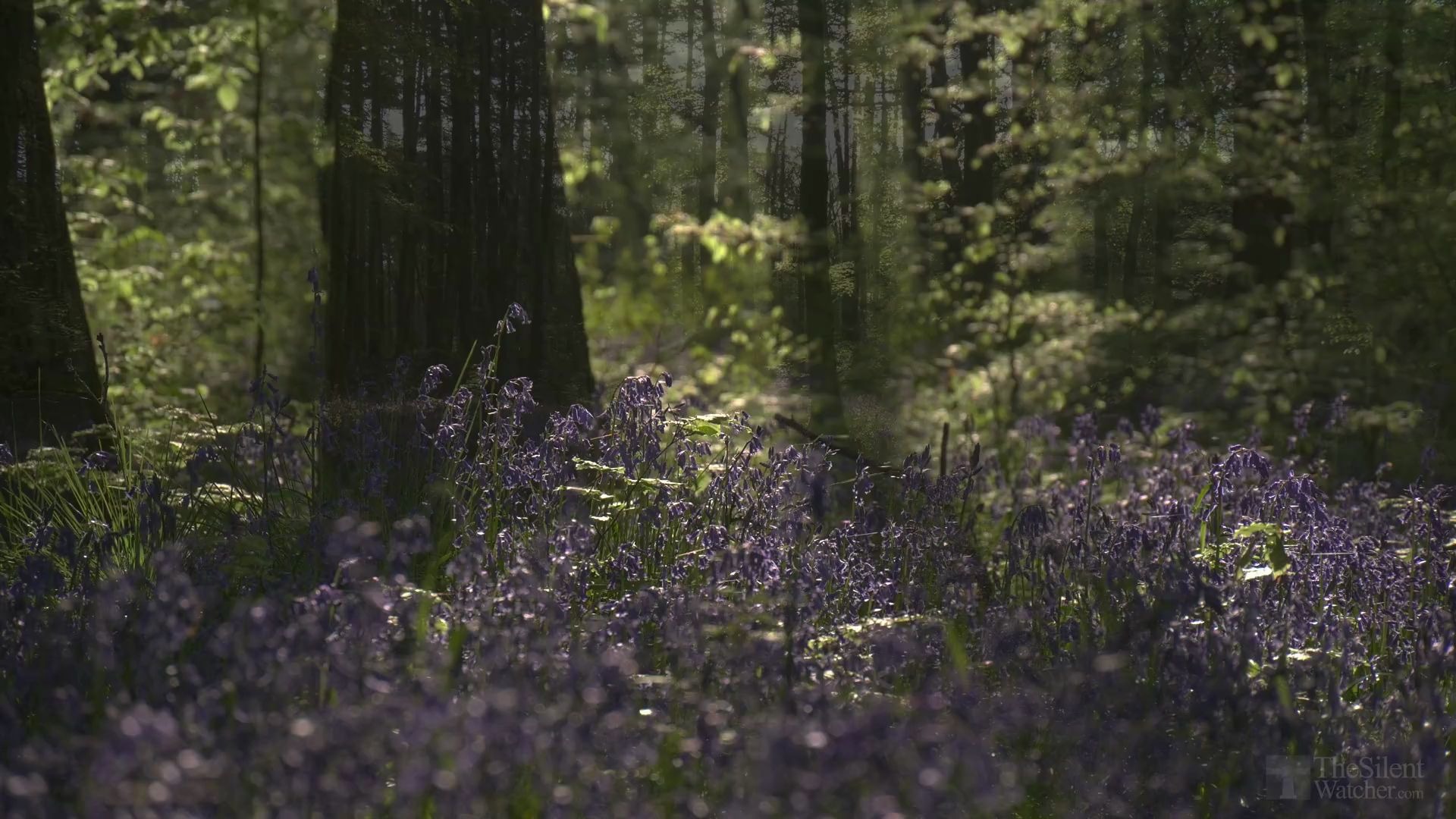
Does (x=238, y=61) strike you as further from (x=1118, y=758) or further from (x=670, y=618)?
(x=1118, y=758)

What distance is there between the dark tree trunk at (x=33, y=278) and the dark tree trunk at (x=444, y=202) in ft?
4.03

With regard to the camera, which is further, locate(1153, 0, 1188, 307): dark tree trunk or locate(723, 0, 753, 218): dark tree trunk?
locate(723, 0, 753, 218): dark tree trunk

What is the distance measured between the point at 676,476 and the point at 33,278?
330cm

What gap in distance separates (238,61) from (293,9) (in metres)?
0.91

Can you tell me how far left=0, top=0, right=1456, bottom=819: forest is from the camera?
234 centimetres

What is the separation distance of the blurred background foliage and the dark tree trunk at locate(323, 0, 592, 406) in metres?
0.24

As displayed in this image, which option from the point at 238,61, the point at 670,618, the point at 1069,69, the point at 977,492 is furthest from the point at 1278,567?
the point at 238,61

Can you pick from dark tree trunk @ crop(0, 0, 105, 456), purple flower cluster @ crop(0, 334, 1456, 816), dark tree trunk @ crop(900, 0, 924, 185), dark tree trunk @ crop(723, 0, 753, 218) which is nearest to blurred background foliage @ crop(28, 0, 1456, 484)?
dark tree trunk @ crop(900, 0, 924, 185)

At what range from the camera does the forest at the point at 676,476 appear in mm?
2342

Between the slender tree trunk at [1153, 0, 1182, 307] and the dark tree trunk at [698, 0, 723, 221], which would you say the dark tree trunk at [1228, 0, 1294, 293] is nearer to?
the slender tree trunk at [1153, 0, 1182, 307]

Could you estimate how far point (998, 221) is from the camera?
38.9 feet

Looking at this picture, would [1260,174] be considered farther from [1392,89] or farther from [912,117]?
[912,117]

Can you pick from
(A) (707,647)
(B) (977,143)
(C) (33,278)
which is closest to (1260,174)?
(A) (707,647)

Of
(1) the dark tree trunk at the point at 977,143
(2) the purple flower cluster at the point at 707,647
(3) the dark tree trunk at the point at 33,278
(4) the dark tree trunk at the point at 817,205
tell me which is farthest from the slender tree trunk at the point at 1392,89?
(3) the dark tree trunk at the point at 33,278
